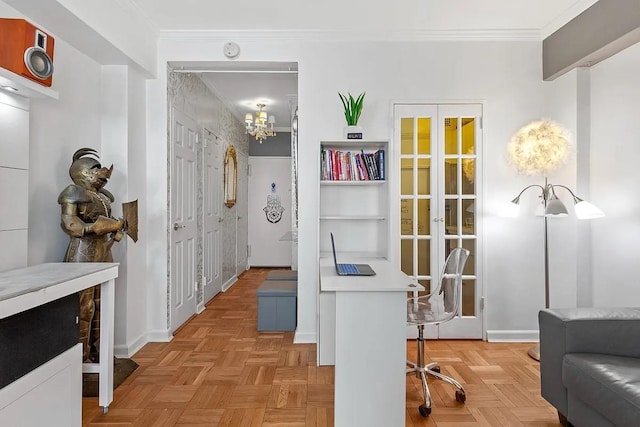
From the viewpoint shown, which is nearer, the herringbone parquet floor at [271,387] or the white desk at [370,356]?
the white desk at [370,356]

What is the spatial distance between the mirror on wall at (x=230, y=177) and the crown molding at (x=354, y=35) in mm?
→ 2371

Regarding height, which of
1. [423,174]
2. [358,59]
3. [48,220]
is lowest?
[48,220]

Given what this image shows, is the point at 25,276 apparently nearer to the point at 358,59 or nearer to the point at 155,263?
the point at 155,263

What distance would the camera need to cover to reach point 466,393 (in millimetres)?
2664

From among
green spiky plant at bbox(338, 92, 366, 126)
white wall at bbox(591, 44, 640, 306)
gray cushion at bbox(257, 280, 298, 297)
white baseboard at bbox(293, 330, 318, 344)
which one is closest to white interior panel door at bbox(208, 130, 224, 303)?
gray cushion at bbox(257, 280, 298, 297)

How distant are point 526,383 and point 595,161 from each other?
6.03 feet

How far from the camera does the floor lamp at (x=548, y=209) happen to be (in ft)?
10.1

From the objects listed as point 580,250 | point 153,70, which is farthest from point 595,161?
point 153,70

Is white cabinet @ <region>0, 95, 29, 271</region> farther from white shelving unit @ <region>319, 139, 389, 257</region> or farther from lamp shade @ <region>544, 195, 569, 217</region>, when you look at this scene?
lamp shade @ <region>544, 195, 569, 217</region>

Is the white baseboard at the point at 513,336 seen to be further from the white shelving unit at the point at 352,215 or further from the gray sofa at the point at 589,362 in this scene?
the gray sofa at the point at 589,362

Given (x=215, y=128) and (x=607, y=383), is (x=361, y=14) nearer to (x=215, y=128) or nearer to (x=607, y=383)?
(x=215, y=128)

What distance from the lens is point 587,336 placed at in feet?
6.85

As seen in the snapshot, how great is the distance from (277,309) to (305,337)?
0.44 meters

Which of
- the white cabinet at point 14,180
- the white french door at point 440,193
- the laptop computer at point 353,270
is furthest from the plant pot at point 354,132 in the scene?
the white cabinet at point 14,180
